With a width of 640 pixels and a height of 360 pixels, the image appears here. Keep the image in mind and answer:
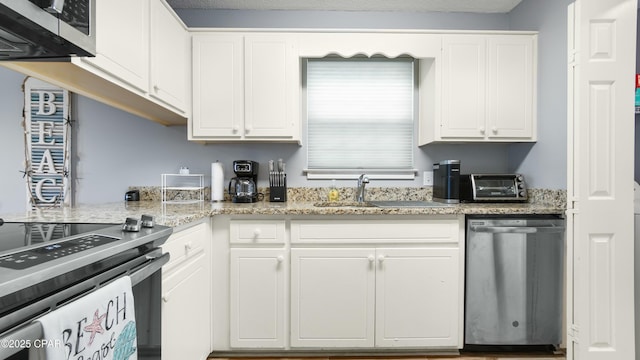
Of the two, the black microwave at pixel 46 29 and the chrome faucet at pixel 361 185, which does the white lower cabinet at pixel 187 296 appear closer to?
the black microwave at pixel 46 29

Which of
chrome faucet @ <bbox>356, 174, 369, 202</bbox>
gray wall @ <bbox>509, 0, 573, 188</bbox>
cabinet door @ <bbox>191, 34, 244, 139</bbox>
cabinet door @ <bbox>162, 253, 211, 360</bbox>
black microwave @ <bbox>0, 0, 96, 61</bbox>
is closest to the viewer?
Answer: black microwave @ <bbox>0, 0, 96, 61</bbox>

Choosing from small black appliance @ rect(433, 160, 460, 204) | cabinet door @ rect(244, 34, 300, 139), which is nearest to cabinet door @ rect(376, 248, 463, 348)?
small black appliance @ rect(433, 160, 460, 204)

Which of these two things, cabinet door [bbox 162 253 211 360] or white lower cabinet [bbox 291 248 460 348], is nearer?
cabinet door [bbox 162 253 211 360]

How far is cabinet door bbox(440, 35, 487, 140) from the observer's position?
216cm

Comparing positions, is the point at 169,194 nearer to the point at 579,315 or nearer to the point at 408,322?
the point at 408,322

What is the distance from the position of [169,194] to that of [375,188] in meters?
1.66

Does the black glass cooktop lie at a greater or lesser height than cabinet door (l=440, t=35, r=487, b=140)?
lesser

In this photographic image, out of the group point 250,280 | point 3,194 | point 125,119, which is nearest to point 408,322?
point 250,280

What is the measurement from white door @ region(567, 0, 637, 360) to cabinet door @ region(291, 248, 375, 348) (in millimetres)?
1098

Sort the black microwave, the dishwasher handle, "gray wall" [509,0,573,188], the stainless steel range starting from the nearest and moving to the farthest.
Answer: the stainless steel range
the black microwave
the dishwasher handle
"gray wall" [509,0,573,188]

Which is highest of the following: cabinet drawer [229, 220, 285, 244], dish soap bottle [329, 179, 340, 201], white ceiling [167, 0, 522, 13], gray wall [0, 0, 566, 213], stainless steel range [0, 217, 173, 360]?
white ceiling [167, 0, 522, 13]

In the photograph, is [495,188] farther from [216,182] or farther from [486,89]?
[216,182]

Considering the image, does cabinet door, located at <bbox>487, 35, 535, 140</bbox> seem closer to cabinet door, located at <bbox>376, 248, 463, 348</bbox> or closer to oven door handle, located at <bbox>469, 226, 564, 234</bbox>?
oven door handle, located at <bbox>469, 226, 564, 234</bbox>

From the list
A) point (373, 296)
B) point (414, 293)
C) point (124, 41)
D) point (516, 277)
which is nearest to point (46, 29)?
point (124, 41)
